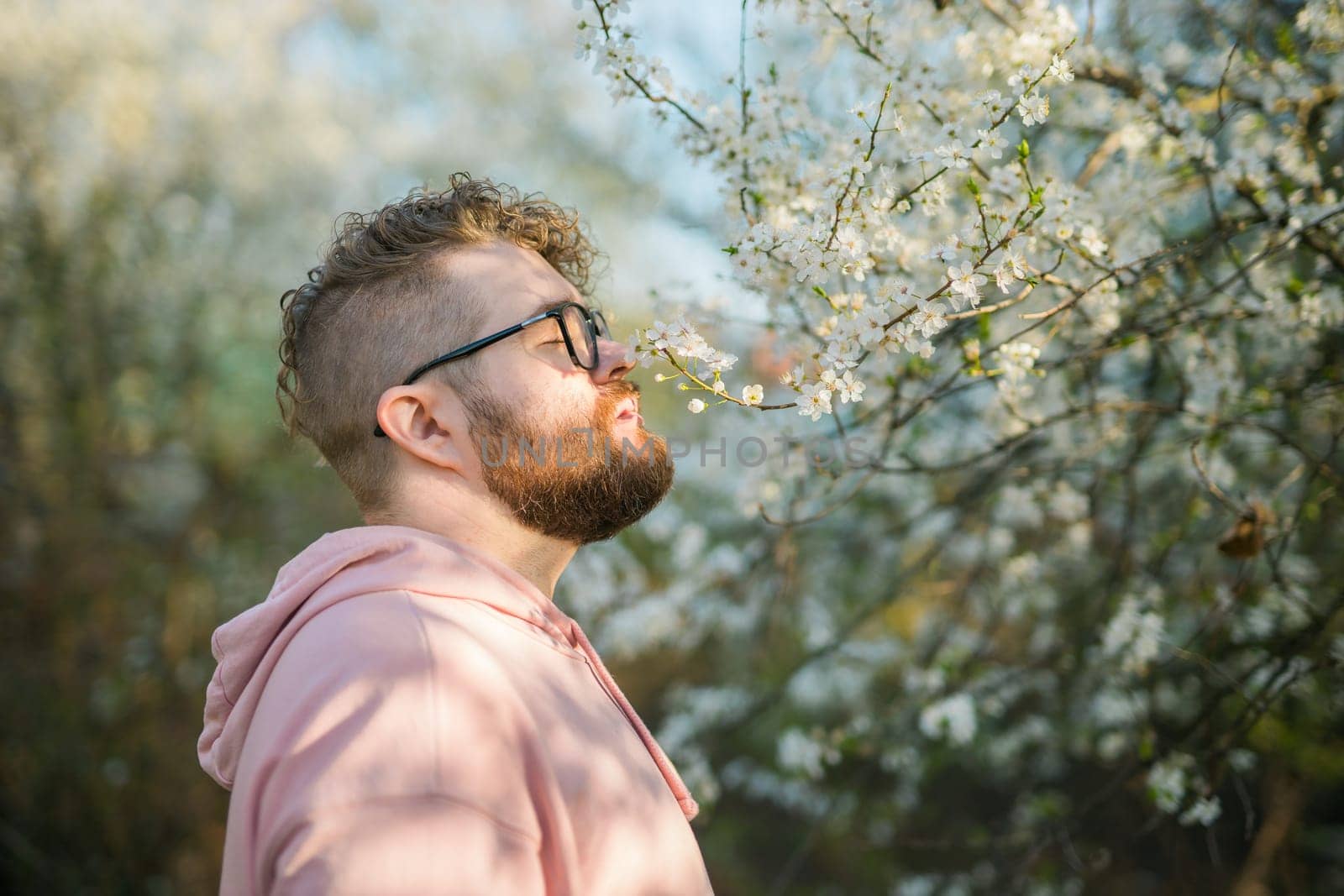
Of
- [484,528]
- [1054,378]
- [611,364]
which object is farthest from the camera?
[1054,378]

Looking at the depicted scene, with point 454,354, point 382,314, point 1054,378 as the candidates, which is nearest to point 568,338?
point 454,354

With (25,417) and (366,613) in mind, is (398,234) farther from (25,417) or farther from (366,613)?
(25,417)

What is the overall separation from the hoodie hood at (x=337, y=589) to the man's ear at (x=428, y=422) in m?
0.21

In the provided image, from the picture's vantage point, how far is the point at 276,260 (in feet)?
24.3

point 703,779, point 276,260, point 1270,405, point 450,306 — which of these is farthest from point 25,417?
point 1270,405

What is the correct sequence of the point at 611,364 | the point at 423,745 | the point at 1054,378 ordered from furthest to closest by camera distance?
the point at 1054,378 → the point at 611,364 → the point at 423,745

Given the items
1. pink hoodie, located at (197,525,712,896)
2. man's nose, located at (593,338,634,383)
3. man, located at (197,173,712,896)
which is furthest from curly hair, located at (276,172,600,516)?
pink hoodie, located at (197,525,712,896)

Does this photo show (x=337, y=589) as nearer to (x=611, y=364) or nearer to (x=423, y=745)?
(x=423, y=745)

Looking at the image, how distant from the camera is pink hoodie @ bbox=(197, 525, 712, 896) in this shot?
92cm

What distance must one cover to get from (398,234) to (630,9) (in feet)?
2.04

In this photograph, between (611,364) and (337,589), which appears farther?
(611,364)

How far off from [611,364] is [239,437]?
5.64 m

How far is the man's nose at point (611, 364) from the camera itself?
1.59 meters

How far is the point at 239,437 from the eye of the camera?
6.36 meters
